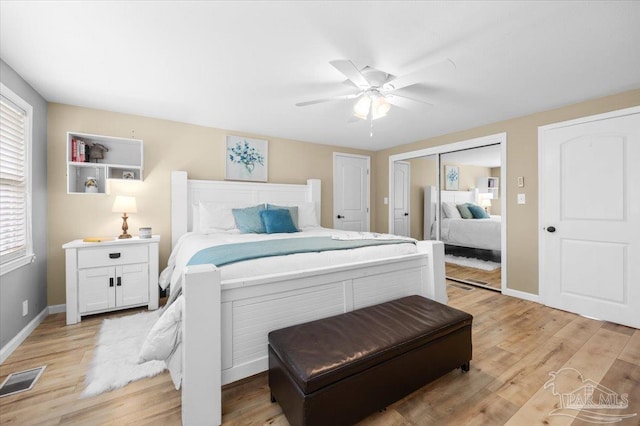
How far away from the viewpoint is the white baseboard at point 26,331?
191 cm

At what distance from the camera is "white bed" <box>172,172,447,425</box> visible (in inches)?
50.1

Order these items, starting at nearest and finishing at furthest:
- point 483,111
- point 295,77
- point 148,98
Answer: point 295,77 < point 148,98 < point 483,111

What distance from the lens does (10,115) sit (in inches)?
82.6

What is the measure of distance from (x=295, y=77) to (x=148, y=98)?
5.22ft

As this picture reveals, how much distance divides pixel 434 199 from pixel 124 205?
14.8 feet

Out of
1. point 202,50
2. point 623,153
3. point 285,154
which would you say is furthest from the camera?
point 285,154

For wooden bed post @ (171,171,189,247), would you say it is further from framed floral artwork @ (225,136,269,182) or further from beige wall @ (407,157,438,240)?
beige wall @ (407,157,438,240)

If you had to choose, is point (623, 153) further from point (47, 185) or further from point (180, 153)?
point (47, 185)

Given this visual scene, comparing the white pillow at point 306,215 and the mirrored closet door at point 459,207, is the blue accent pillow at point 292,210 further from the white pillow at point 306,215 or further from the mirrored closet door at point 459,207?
the mirrored closet door at point 459,207

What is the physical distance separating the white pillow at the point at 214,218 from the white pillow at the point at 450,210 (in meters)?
3.38

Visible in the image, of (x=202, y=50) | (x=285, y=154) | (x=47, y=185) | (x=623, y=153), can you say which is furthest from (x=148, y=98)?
(x=623, y=153)

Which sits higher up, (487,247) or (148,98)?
(148,98)
